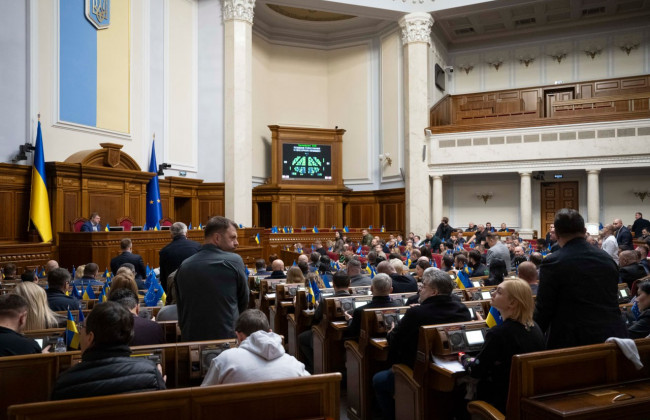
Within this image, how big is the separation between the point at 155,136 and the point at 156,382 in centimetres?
1353

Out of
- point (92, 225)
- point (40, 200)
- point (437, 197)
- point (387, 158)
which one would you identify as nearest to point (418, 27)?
point (387, 158)

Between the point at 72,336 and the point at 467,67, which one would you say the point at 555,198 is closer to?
the point at 467,67

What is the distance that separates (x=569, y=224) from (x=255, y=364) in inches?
77.7

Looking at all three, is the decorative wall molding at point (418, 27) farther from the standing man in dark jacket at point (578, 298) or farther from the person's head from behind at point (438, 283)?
the standing man in dark jacket at point (578, 298)

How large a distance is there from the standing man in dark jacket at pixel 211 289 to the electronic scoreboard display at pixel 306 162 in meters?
14.5

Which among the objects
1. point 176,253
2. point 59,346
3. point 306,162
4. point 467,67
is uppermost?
point 467,67

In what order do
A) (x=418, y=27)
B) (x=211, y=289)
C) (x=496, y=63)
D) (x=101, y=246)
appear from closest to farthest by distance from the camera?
(x=211, y=289) → (x=101, y=246) → (x=418, y=27) → (x=496, y=63)

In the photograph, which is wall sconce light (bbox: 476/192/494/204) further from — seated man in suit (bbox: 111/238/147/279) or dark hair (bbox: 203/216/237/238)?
dark hair (bbox: 203/216/237/238)

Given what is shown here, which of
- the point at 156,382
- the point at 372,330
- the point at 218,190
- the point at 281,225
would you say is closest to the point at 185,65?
the point at 218,190

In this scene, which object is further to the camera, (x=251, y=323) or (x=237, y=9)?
(x=237, y=9)

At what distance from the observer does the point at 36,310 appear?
3.60 metres

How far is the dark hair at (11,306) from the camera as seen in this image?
2893mm

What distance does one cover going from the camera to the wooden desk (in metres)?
9.98

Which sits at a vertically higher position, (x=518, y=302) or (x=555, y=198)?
(x=555, y=198)
